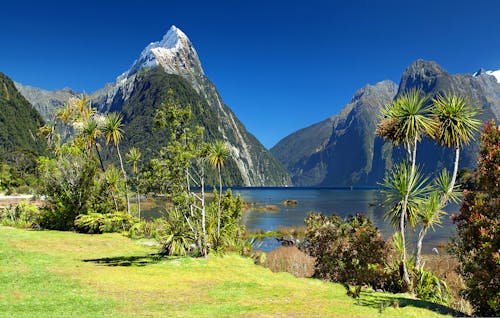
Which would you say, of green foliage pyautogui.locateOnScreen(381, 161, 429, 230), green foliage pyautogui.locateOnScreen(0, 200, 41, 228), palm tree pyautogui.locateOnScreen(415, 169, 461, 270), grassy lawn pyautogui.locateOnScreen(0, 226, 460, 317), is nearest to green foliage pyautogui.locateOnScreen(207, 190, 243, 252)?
grassy lawn pyautogui.locateOnScreen(0, 226, 460, 317)

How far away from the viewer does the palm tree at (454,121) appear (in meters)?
18.7

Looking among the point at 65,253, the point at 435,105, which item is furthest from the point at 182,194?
the point at 435,105

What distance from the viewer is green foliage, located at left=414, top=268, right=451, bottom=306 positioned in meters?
16.9

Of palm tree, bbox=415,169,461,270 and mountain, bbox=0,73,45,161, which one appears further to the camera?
mountain, bbox=0,73,45,161

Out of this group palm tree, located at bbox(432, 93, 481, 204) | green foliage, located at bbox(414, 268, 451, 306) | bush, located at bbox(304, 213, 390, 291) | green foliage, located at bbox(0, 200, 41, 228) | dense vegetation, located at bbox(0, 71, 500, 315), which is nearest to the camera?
dense vegetation, located at bbox(0, 71, 500, 315)

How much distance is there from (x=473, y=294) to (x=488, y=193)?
298 cm

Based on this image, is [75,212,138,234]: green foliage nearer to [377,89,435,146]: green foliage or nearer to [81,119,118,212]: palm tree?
[81,119,118,212]: palm tree

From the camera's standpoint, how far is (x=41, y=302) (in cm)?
1086

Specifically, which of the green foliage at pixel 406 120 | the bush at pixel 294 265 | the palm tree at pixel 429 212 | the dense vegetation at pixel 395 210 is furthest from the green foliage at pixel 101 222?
the palm tree at pixel 429 212

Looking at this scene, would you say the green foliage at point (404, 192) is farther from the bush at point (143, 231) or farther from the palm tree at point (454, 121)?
the bush at point (143, 231)

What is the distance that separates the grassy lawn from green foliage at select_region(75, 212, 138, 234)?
983 centimetres

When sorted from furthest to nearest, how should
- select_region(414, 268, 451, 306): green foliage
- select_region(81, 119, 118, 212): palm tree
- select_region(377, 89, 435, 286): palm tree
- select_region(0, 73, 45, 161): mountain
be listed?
select_region(0, 73, 45, 161): mountain, select_region(81, 119, 118, 212): palm tree, select_region(377, 89, 435, 286): palm tree, select_region(414, 268, 451, 306): green foliage

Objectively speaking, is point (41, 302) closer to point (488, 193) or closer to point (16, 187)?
point (488, 193)

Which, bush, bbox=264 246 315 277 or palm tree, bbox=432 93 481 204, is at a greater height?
palm tree, bbox=432 93 481 204
